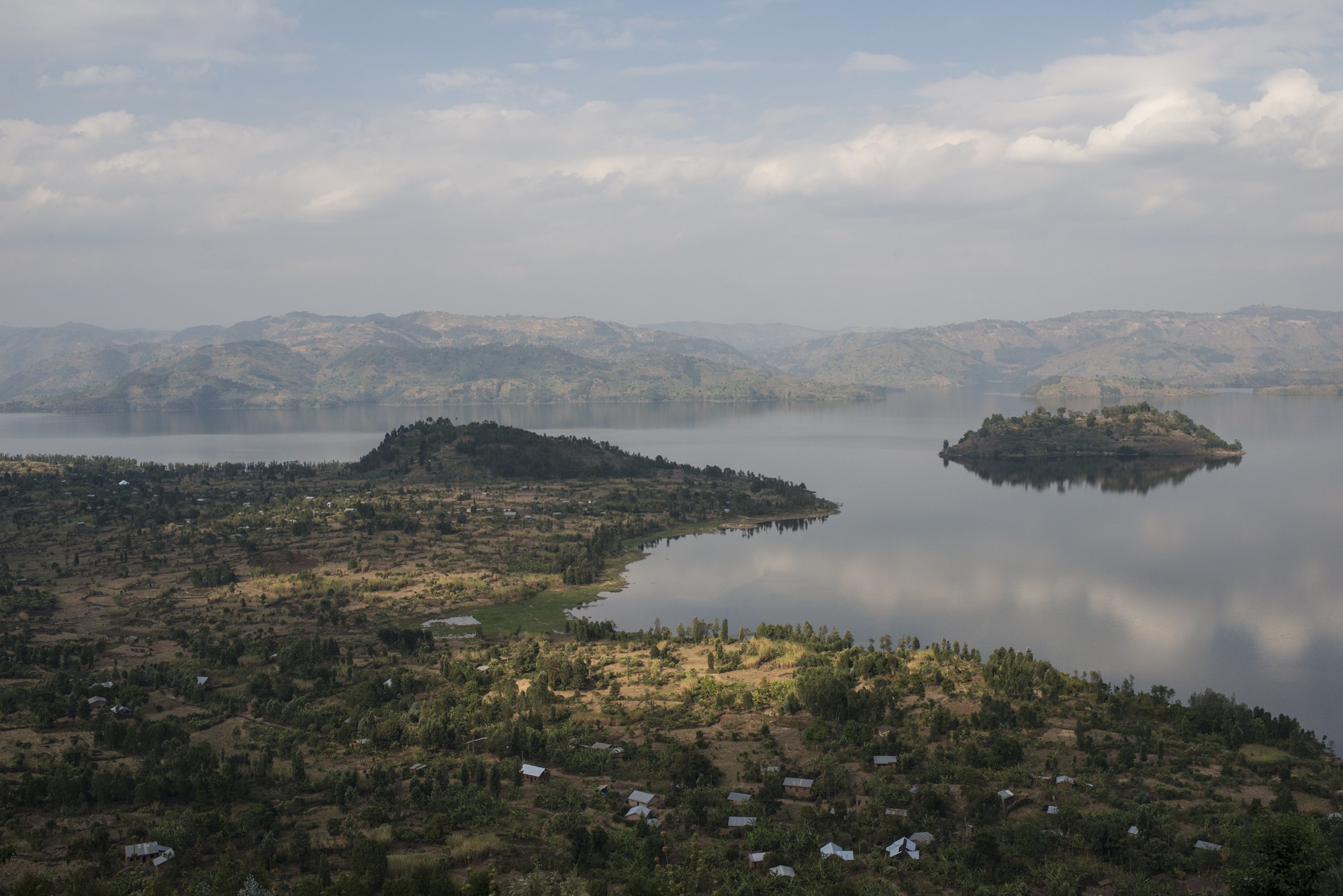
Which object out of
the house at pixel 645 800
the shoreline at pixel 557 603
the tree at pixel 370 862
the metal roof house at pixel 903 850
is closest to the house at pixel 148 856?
the tree at pixel 370 862

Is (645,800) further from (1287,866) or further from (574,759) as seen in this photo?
(1287,866)

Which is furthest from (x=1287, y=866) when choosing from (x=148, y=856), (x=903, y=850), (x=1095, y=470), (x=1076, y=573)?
(x=1095, y=470)

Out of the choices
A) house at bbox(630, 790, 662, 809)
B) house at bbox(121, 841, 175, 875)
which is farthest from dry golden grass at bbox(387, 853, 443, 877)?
house at bbox(630, 790, 662, 809)

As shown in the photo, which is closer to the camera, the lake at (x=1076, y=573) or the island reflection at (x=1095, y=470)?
the lake at (x=1076, y=573)

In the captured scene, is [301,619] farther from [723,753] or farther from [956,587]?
[956,587]

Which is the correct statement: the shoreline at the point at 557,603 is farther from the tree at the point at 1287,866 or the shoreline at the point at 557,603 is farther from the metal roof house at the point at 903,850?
the tree at the point at 1287,866

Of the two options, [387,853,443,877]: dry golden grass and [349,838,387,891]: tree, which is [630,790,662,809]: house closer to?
[387,853,443,877]: dry golden grass
